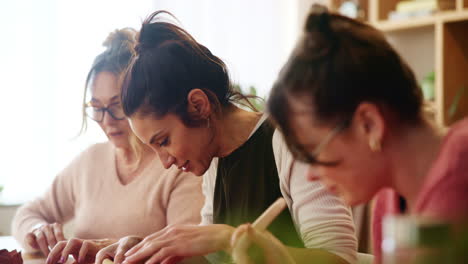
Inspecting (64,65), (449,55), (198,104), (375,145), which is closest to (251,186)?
(198,104)

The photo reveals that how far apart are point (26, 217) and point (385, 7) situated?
237cm

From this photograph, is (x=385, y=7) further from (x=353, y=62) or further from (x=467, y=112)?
(x=353, y=62)

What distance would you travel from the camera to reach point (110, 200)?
6.79ft

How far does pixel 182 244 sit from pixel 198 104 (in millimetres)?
418

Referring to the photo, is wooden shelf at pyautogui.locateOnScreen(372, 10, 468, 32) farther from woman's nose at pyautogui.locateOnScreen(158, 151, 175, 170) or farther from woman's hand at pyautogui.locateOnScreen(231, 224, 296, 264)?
woman's hand at pyautogui.locateOnScreen(231, 224, 296, 264)

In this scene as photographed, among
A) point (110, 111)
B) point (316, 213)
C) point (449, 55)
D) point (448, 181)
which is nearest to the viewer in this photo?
point (448, 181)

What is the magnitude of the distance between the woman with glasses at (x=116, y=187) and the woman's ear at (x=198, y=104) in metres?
0.47

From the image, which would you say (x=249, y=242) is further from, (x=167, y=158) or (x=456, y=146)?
(x=167, y=158)

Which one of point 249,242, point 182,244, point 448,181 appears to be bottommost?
point 182,244

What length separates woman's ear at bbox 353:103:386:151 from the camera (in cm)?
81

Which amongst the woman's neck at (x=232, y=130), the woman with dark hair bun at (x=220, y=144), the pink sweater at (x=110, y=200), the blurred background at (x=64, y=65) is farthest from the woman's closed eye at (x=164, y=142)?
the blurred background at (x=64, y=65)

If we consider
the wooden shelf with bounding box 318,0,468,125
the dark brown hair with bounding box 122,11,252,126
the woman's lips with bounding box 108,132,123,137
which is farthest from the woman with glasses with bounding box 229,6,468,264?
the wooden shelf with bounding box 318,0,468,125

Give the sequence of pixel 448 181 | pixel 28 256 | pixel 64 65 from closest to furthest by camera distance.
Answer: pixel 448 181, pixel 28 256, pixel 64 65

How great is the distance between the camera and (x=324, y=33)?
867 mm
